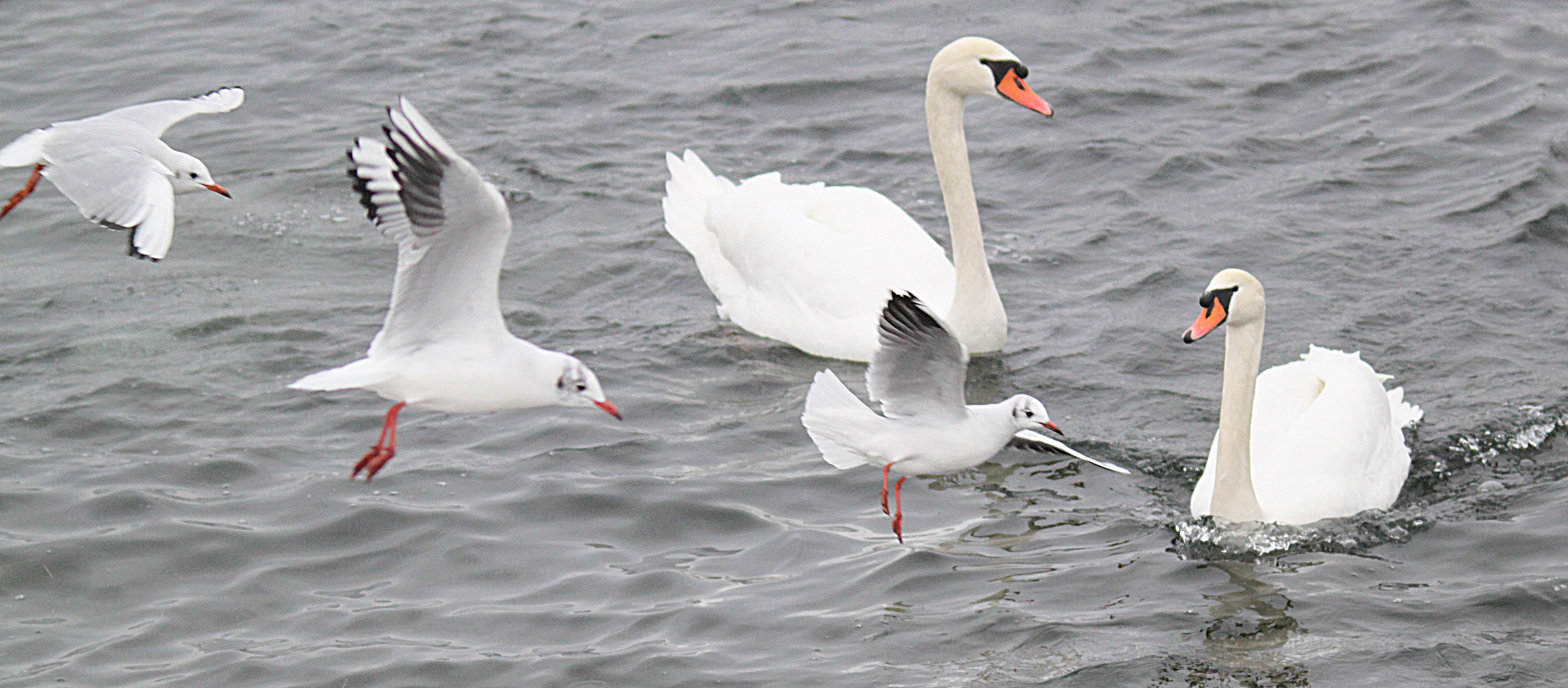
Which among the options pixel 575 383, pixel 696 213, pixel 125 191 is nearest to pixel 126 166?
pixel 125 191

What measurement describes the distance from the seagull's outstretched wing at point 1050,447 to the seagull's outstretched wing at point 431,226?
319 centimetres

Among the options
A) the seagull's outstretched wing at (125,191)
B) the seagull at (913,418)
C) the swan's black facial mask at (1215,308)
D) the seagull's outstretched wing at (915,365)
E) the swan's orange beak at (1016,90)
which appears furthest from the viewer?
the swan's orange beak at (1016,90)

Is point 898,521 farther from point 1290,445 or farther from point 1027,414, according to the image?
point 1290,445

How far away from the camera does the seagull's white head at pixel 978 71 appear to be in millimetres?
9211

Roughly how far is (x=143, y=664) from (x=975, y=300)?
4.40 m

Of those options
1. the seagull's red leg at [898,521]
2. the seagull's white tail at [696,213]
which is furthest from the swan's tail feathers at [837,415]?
the seagull's white tail at [696,213]

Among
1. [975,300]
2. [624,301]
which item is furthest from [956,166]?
[624,301]

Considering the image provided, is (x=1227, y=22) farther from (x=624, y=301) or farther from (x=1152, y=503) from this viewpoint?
(x=1152, y=503)

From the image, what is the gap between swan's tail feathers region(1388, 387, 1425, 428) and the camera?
27.3 feet

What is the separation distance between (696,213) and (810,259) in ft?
4.11

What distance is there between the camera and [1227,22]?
14.4 m

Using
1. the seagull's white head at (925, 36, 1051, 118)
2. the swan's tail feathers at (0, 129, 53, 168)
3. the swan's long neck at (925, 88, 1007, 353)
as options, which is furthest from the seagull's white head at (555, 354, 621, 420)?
the seagull's white head at (925, 36, 1051, 118)

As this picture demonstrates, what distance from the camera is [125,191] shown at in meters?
6.09

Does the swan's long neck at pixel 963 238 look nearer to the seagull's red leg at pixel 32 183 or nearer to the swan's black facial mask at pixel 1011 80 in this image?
the swan's black facial mask at pixel 1011 80
